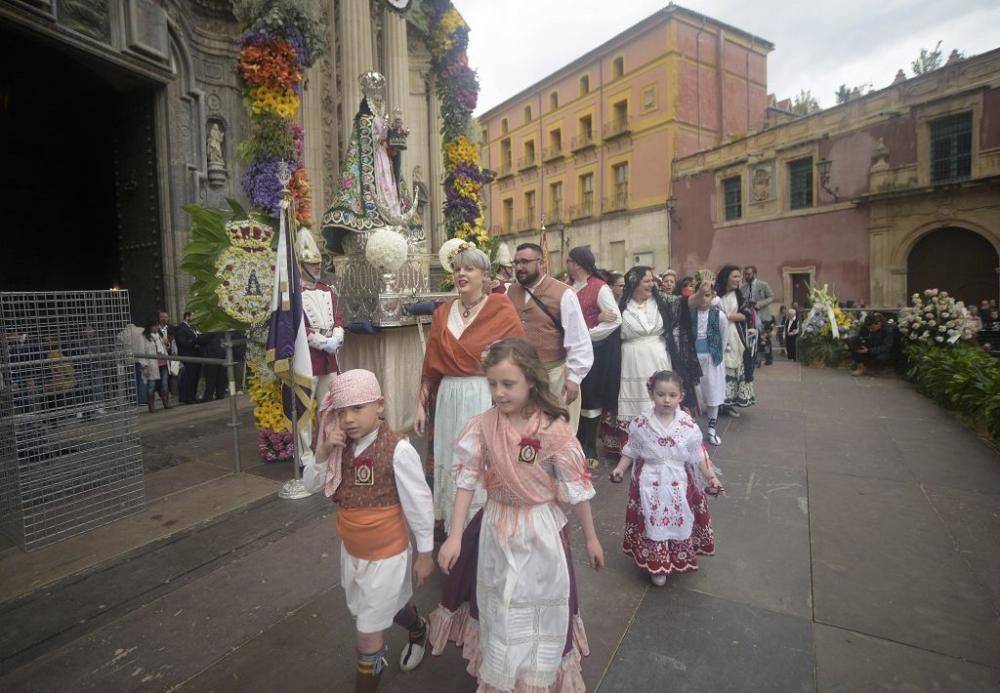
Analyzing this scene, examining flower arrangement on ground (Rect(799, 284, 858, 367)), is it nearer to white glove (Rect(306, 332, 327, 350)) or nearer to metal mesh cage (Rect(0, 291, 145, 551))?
white glove (Rect(306, 332, 327, 350))

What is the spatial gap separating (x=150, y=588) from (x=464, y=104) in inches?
311

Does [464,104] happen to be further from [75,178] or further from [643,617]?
[75,178]

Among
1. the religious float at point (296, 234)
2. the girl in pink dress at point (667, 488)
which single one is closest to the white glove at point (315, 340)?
the religious float at point (296, 234)

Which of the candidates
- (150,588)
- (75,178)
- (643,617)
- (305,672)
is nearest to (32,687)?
(150,588)

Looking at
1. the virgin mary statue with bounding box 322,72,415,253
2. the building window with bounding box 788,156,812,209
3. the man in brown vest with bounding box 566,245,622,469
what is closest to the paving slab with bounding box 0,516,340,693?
the man in brown vest with bounding box 566,245,622,469

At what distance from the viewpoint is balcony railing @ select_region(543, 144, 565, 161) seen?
3185 centimetres

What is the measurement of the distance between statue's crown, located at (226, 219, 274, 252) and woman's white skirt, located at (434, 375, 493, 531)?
2780mm

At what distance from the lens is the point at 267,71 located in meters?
5.57

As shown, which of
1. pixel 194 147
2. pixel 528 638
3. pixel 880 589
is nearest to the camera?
pixel 528 638

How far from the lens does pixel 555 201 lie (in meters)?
32.9

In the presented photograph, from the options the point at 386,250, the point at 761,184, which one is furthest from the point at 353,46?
the point at 761,184

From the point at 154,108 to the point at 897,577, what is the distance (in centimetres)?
1316

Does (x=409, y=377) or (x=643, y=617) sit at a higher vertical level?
(x=409, y=377)

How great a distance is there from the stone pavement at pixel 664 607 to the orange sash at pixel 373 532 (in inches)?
26.8
